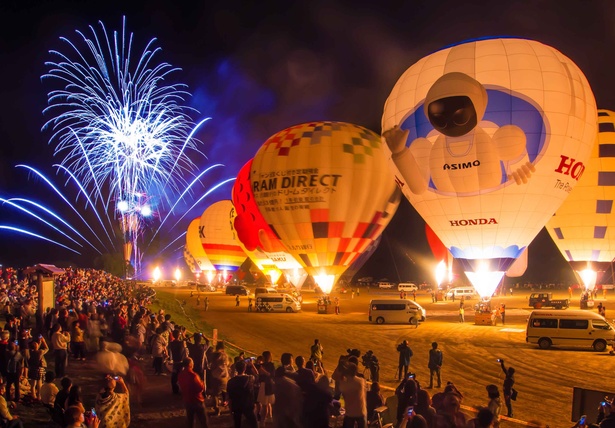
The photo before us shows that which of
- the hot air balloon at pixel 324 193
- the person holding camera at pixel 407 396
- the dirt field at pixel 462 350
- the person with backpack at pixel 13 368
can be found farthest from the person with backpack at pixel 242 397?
the hot air balloon at pixel 324 193

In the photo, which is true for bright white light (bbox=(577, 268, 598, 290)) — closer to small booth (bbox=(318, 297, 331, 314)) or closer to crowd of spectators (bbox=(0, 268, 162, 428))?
small booth (bbox=(318, 297, 331, 314))

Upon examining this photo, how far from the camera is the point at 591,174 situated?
98.8ft

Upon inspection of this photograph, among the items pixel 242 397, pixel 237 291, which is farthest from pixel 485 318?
pixel 237 291

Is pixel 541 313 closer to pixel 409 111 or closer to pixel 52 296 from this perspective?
pixel 409 111

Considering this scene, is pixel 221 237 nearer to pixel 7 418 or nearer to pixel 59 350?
pixel 59 350

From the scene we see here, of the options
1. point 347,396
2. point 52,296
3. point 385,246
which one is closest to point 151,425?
point 347,396

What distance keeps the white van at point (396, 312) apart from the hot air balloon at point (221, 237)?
34743 millimetres

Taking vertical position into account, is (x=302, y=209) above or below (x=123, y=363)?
above

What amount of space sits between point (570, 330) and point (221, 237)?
44215 mm

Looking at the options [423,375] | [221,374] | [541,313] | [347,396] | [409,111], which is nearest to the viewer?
[347,396]

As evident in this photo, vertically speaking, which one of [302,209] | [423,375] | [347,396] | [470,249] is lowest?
[423,375]

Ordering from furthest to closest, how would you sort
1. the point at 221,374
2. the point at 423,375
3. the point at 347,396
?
the point at 423,375 → the point at 221,374 → the point at 347,396

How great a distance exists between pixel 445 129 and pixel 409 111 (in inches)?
79.4

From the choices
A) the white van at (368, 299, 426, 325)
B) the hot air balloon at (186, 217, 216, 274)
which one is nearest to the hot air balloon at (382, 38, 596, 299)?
the white van at (368, 299, 426, 325)
